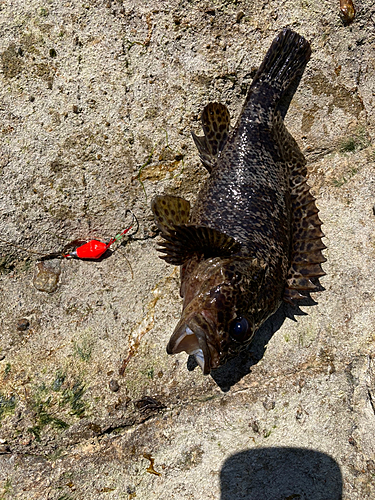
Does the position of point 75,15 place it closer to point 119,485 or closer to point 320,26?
point 320,26

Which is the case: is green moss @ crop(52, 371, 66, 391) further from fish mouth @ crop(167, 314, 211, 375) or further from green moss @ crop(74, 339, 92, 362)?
fish mouth @ crop(167, 314, 211, 375)

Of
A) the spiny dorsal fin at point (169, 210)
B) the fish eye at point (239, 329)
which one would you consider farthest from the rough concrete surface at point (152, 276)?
the fish eye at point (239, 329)

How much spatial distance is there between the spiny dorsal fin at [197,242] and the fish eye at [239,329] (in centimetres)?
55

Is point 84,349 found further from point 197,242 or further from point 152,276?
point 197,242

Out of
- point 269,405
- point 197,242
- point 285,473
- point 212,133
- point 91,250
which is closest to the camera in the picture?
point 197,242

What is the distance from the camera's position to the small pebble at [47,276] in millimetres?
3807

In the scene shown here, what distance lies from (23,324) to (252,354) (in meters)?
2.19

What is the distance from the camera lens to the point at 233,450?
10.8ft

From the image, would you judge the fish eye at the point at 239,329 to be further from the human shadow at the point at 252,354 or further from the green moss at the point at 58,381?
the green moss at the point at 58,381

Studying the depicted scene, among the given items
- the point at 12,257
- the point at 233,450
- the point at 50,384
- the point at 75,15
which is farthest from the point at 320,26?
the point at 50,384

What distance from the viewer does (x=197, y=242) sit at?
3135mm

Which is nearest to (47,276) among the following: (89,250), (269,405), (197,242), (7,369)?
(89,250)

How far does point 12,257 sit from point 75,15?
2.37 m

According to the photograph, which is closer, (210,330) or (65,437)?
(210,330)
